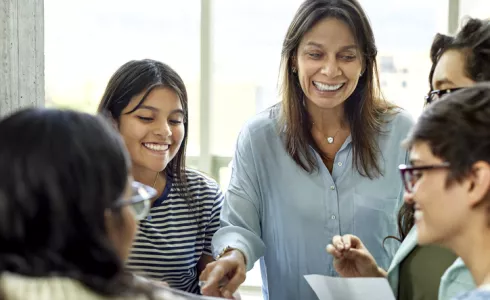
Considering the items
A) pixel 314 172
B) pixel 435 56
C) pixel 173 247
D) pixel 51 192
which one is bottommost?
pixel 173 247

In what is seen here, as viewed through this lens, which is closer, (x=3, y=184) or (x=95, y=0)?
(x=3, y=184)

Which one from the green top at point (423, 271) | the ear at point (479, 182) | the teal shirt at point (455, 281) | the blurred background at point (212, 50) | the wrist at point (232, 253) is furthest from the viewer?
the blurred background at point (212, 50)

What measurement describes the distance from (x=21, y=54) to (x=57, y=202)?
1.76m

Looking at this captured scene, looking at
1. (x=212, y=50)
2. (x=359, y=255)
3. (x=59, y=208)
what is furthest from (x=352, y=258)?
(x=212, y=50)

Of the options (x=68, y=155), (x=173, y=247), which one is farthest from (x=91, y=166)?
(x=173, y=247)

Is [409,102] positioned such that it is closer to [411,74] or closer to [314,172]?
[411,74]

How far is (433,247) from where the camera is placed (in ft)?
6.14

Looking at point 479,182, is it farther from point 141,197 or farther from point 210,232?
point 210,232

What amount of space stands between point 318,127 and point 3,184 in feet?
4.98

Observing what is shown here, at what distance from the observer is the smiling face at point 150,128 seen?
7.81 feet

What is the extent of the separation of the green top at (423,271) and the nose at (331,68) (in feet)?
2.24

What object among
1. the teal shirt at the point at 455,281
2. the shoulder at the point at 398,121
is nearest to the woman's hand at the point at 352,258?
the teal shirt at the point at 455,281

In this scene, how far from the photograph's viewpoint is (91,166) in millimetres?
1105

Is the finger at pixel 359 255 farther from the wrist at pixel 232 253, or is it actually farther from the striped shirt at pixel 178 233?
the striped shirt at pixel 178 233
